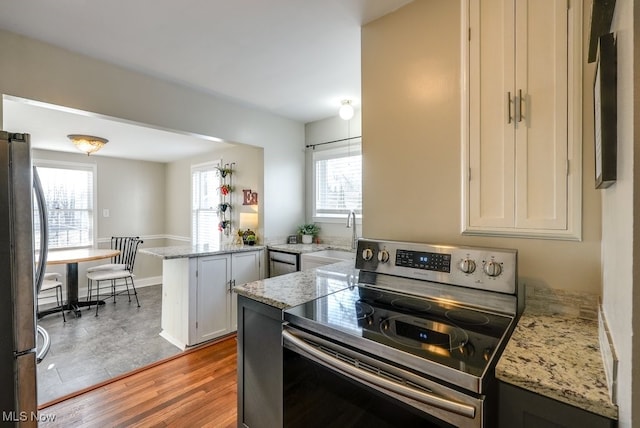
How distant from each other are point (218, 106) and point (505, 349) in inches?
120

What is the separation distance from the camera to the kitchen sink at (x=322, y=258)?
114 inches

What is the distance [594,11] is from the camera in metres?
0.77

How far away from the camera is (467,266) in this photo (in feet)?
4.31

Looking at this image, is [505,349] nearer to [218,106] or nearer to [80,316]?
[218,106]

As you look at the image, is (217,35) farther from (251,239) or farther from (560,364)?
(560,364)

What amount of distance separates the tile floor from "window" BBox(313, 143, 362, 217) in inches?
87.9

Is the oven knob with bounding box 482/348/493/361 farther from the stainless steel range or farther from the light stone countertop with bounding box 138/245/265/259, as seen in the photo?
the light stone countertop with bounding box 138/245/265/259

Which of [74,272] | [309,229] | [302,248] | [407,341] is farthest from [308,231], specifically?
[74,272]

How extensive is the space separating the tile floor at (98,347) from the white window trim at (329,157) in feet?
6.92

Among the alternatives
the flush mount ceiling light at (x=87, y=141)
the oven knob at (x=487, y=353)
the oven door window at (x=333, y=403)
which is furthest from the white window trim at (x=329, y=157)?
the flush mount ceiling light at (x=87, y=141)

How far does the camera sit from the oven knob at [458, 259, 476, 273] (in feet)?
4.27

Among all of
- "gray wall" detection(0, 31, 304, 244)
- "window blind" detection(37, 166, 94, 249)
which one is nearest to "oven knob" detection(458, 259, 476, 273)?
"gray wall" detection(0, 31, 304, 244)

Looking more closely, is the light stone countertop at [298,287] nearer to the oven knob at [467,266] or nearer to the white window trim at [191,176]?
the oven knob at [467,266]

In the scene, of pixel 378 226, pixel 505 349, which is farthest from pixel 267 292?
pixel 505 349
